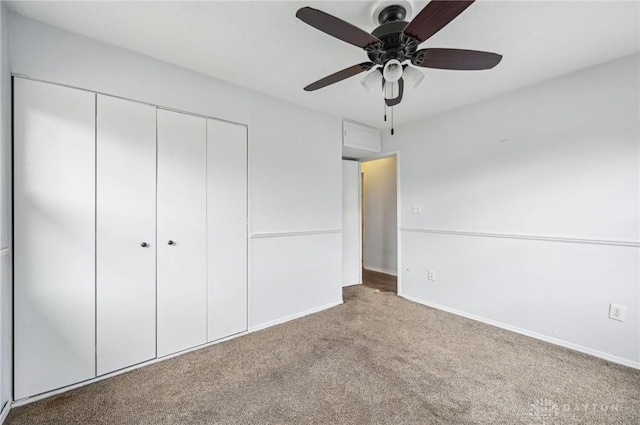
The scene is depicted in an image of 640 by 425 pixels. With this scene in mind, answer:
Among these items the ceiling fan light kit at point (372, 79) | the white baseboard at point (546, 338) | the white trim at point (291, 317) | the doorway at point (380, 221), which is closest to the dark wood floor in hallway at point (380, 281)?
the doorway at point (380, 221)

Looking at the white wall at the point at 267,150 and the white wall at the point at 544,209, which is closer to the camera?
the white wall at the point at 267,150

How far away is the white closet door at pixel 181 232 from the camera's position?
2088 millimetres

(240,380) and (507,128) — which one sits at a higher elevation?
(507,128)

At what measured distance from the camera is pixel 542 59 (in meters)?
2.03

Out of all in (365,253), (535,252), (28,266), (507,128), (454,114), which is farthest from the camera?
(365,253)

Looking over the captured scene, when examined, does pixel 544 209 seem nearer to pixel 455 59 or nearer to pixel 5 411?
pixel 455 59

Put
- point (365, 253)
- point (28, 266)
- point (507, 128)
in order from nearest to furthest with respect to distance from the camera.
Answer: point (28, 266) → point (507, 128) → point (365, 253)

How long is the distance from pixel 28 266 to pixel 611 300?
4.08m

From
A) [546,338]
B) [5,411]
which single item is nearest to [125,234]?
[5,411]

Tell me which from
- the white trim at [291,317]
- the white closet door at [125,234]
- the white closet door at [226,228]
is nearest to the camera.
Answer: the white closet door at [125,234]

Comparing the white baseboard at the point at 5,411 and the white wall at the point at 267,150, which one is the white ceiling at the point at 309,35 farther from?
the white baseboard at the point at 5,411

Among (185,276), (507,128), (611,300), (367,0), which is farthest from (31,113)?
(611,300)

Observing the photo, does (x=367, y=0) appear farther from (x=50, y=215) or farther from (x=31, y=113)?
(x=50, y=215)

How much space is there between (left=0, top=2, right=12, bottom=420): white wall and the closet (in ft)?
0.14
